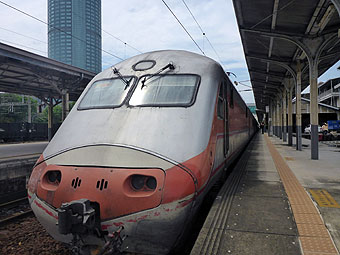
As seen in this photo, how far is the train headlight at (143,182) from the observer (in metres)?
3.69

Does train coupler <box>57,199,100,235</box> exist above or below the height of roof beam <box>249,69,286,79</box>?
below

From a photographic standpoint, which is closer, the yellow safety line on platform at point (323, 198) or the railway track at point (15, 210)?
the yellow safety line on platform at point (323, 198)

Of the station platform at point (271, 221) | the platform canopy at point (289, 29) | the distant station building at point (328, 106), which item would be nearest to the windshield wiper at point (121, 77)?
the station platform at point (271, 221)

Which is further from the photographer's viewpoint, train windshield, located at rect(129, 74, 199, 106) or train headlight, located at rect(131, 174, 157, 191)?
train windshield, located at rect(129, 74, 199, 106)

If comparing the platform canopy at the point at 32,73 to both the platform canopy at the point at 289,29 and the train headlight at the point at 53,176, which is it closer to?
the platform canopy at the point at 289,29

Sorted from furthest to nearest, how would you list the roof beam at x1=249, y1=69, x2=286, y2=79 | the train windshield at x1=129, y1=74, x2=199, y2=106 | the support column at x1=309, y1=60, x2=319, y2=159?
the roof beam at x1=249, y1=69, x2=286, y2=79 < the support column at x1=309, y1=60, x2=319, y2=159 < the train windshield at x1=129, y1=74, x2=199, y2=106

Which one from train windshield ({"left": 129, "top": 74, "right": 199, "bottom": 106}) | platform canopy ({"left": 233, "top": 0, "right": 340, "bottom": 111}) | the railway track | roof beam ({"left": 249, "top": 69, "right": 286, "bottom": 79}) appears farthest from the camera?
roof beam ({"left": 249, "top": 69, "right": 286, "bottom": 79})

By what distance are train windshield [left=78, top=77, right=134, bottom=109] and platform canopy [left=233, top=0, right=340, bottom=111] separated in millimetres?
6333

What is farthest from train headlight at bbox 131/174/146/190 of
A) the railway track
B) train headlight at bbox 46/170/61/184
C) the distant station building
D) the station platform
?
the distant station building

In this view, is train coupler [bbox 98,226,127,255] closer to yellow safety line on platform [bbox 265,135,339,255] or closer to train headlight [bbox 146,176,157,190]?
train headlight [bbox 146,176,157,190]

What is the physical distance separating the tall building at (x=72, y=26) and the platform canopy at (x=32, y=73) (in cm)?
7936

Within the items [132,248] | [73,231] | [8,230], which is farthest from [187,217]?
[8,230]

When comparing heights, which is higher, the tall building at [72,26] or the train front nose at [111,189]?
the tall building at [72,26]

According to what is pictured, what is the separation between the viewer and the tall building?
10809cm
